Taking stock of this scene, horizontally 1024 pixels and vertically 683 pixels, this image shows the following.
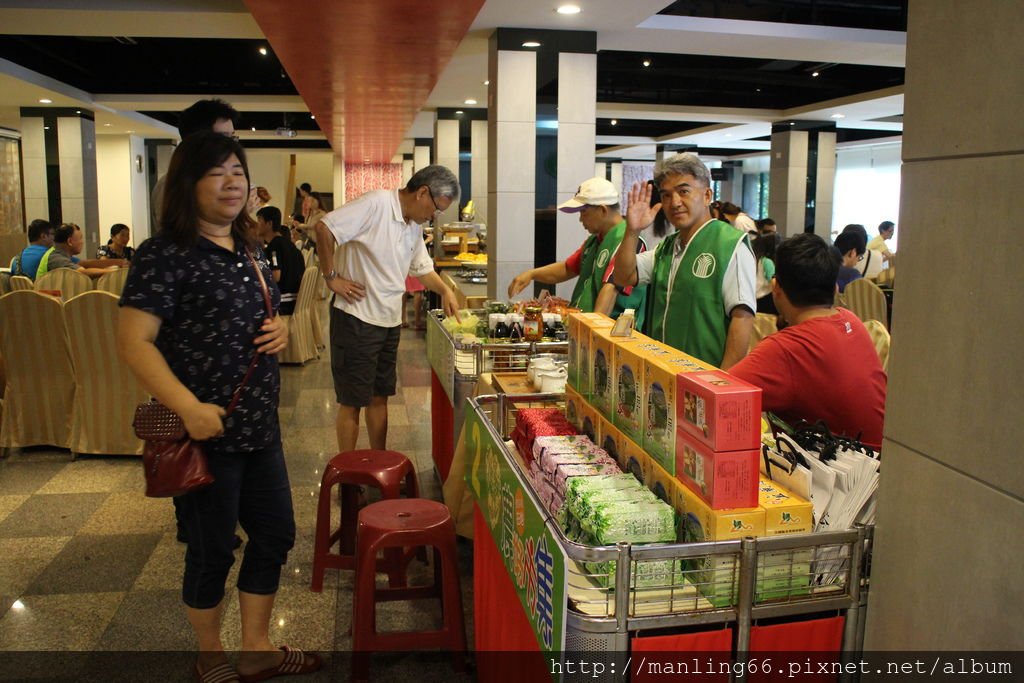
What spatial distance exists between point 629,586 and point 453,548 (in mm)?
1213

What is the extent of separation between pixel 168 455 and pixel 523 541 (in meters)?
1.03

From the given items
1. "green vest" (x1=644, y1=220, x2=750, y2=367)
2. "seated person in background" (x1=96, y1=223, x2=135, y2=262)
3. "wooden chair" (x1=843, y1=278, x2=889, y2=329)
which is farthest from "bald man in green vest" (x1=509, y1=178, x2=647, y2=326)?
"seated person in background" (x1=96, y1=223, x2=135, y2=262)

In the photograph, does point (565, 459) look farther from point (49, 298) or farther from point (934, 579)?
point (49, 298)

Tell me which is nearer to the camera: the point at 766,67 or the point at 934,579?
the point at 934,579

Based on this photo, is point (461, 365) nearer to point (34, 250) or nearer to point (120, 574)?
point (120, 574)

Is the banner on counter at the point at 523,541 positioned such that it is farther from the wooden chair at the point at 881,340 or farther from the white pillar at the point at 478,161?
the white pillar at the point at 478,161

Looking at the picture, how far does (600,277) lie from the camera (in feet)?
12.5

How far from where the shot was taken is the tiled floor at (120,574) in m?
2.91

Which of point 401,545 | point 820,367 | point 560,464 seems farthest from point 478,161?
point 560,464

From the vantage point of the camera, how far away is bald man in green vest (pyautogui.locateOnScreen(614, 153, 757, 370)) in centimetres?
284

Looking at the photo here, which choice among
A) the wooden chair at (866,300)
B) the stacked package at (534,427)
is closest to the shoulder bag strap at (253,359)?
the stacked package at (534,427)

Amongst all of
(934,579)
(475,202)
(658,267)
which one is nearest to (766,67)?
(475,202)

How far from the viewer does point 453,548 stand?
2588 millimetres

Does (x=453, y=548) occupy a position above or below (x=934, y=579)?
below
